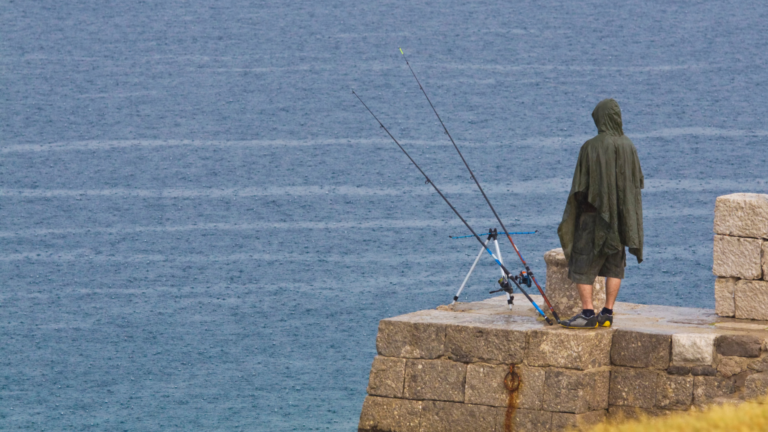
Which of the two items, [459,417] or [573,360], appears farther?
[459,417]

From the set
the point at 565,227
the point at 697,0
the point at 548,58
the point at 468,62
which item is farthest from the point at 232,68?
the point at 565,227

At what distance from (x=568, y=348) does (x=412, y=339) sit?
1.05 metres

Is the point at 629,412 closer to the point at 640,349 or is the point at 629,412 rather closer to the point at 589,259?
the point at 640,349

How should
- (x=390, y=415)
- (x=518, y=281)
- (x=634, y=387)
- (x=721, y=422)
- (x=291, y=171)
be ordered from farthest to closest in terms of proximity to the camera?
(x=291, y=171), (x=518, y=281), (x=390, y=415), (x=634, y=387), (x=721, y=422)

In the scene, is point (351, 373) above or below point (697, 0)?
below

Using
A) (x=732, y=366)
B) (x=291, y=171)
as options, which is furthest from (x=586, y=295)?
(x=291, y=171)

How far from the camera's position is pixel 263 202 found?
15336mm

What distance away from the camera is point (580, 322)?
6.70m

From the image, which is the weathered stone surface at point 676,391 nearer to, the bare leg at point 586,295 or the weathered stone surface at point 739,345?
the weathered stone surface at point 739,345

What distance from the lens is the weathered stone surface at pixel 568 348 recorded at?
6535 millimetres

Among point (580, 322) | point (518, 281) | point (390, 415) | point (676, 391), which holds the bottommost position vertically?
point (390, 415)

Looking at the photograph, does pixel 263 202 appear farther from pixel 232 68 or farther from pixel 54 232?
pixel 232 68

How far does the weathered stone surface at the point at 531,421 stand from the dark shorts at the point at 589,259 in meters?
0.87

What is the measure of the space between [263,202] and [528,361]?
914 centimetres
